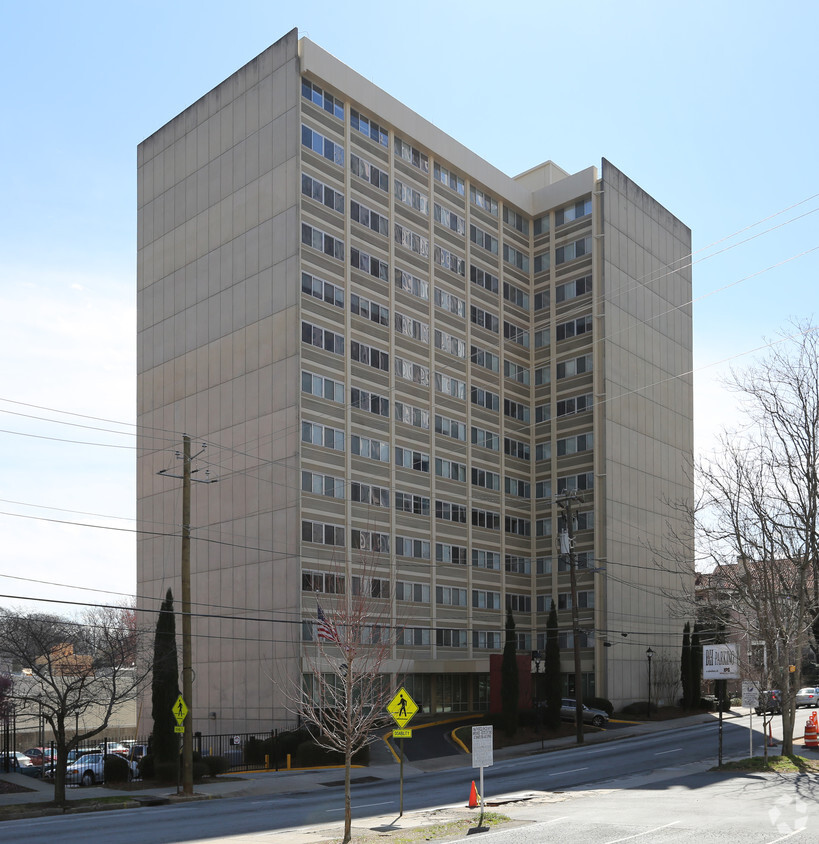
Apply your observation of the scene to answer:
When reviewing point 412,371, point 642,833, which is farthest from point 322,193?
point 642,833

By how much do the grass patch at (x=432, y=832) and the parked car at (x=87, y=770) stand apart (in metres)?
20.8

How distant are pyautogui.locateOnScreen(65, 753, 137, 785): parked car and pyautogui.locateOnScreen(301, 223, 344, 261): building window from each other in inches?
1183

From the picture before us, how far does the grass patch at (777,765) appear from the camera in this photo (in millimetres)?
32406

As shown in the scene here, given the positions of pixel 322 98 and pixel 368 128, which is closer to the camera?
pixel 322 98

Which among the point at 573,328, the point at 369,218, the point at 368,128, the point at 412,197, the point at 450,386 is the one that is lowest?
the point at 450,386

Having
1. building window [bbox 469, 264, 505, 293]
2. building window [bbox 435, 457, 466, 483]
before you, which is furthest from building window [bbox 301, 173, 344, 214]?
building window [bbox 435, 457, 466, 483]

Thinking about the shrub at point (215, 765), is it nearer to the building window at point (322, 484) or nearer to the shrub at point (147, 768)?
the shrub at point (147, 768)

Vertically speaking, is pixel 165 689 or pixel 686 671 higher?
pixel 165 689

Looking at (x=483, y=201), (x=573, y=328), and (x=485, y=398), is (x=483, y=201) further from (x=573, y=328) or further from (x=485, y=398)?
(x=485, y=398)

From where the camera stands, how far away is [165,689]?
136 feet

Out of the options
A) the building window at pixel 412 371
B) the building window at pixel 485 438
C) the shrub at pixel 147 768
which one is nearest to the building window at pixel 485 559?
the building window at pixel 485 438

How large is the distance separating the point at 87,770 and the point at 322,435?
899 inches

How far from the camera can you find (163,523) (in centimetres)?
6469

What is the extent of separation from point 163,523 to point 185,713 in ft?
102
